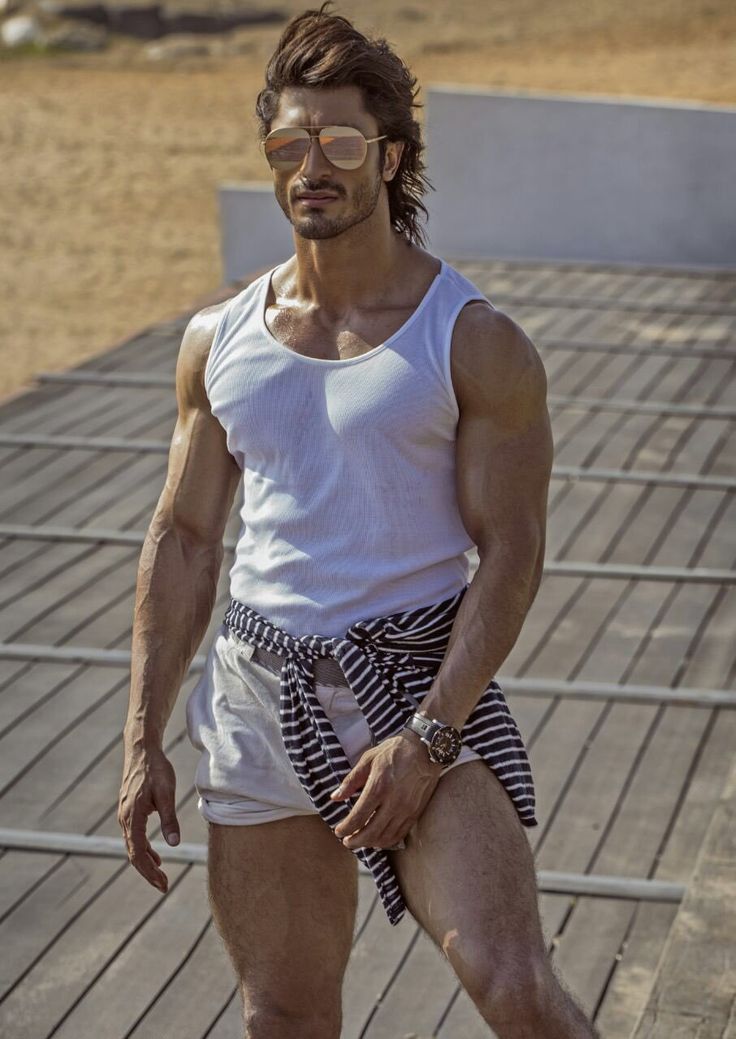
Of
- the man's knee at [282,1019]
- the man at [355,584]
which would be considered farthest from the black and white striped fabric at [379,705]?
the man's knee at [282,1019]

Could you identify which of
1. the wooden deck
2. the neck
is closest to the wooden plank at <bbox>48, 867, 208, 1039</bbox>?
the wooden deck

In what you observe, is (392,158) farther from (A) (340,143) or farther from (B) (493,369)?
(B) (493,369)

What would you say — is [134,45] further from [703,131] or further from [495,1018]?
[495,1018]

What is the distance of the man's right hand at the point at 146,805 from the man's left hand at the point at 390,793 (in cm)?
34

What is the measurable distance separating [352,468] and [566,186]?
9.09 meters

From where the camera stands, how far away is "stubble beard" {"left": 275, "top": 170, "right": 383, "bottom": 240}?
255cm

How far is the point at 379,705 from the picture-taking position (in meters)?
2.52

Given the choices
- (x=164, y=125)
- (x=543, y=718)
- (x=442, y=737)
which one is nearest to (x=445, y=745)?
(x=442, y=737)

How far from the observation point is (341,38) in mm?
2539

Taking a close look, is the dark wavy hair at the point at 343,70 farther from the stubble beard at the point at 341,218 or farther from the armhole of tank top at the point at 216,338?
the armhole of tank top at the point at 216,338

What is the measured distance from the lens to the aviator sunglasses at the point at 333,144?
2521 mm

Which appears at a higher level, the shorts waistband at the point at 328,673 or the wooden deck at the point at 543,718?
the shorts waistband at the point at 328,673

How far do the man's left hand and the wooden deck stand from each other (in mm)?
1163

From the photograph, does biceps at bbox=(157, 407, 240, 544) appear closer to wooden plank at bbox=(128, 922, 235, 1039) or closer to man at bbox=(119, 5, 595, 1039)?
man at bbox=(119, 5, 595, 1039)
